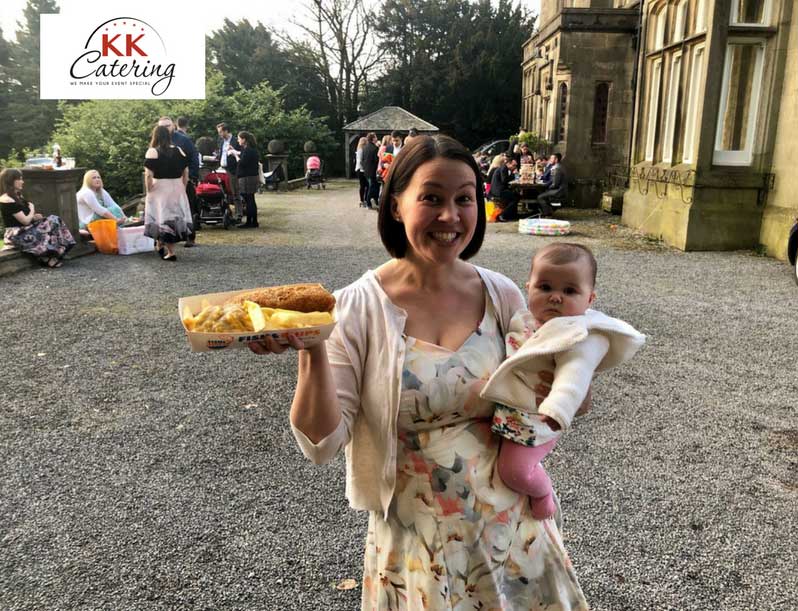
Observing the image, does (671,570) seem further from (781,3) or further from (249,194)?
(249,194)

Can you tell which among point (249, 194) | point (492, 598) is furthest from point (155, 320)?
point (249, 194)

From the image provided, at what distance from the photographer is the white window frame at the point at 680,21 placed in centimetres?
1293

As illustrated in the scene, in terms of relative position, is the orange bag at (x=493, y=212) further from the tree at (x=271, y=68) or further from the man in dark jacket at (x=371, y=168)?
the tree at (x=271, y=68)

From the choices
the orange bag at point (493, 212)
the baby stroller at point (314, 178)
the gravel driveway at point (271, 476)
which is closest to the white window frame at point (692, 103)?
the orange bag at point (493, 212)

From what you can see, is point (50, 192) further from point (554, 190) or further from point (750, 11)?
point (750, 11)

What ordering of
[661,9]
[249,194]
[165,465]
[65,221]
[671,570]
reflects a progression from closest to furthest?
1. [671,570]
2. [165,465]
3. [65,221]
4. [661,9]
5. [249,194]

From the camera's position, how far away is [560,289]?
6.26 ft

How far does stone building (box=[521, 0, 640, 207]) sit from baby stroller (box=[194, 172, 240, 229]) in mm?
9967

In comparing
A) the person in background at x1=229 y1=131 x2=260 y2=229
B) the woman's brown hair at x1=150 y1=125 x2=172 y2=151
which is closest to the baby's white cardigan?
the woman's brown hair at x1=150 y1=125 x2=172 y2=151

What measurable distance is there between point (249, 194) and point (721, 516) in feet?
43.0

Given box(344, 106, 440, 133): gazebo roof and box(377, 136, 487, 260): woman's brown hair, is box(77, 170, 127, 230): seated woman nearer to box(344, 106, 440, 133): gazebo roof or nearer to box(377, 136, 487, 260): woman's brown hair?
box(377, 136, 487, 260): woman's brown hair

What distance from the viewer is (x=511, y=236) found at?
14.3 metres

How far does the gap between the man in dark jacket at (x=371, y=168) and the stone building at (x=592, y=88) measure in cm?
549

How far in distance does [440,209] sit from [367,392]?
1.76 ft
